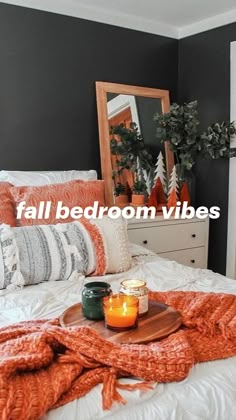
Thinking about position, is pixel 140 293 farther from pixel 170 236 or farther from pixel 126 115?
pixel 126 115

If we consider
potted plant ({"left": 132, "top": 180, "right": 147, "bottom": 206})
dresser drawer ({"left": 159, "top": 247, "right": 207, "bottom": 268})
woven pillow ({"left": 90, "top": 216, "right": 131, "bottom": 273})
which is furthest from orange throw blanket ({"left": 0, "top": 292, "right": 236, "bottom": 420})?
potted plant ({"left": 132, "top": 180, "right": 147, "bottom": 206})

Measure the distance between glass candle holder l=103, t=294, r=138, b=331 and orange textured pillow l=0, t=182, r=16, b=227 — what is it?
43.2 inches

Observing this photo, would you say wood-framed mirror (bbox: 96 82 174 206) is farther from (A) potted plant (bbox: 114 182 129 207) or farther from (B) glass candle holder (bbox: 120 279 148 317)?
(B) glass candle holder (bbox: 120 279 148 317)

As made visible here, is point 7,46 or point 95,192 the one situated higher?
point 7,46

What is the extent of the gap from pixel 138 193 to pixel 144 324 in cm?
212

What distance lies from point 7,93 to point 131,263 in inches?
60.7

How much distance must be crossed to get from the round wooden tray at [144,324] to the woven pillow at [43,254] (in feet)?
1.61

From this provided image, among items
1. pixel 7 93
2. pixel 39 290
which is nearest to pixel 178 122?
pixel 7 93

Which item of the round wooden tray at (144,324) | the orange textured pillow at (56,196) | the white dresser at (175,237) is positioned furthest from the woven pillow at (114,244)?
the white dresser at (175,237)

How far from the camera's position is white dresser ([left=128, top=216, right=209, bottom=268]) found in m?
3.10

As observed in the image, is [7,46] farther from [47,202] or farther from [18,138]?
[47,202]

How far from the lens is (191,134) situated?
3.30 meters

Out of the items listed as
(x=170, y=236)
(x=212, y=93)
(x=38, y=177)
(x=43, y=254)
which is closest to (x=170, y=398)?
(x=43, y=254)

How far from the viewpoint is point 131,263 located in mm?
2193
